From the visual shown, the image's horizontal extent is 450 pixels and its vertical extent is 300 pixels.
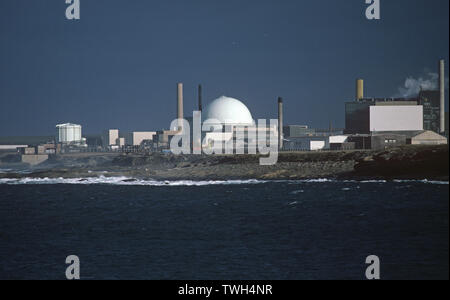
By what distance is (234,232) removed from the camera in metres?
40.2

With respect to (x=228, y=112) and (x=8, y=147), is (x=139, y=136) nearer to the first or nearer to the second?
(x=228, y=112)

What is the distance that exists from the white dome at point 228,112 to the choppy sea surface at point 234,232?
73.7 meters

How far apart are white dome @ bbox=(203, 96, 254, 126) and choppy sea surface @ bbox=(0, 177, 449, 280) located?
73.7 metres

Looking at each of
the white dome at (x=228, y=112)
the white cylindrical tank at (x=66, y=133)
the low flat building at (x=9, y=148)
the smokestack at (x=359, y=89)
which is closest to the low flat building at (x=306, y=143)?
the smokestack at (x=359, y=89)

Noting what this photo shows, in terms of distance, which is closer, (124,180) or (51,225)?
(51,225)

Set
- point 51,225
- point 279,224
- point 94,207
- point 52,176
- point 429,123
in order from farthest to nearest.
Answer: point 429,123 → point 52,176 → point 94,207 → point 51,225 → point 279,224

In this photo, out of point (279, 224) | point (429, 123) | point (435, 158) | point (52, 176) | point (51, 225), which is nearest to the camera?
point (279, 224)

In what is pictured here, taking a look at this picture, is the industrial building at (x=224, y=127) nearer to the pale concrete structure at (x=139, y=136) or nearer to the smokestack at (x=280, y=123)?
the smokestack at (x=280, y=123)

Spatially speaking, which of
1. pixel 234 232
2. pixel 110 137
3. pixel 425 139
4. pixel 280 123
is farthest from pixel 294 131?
pixel 234 232

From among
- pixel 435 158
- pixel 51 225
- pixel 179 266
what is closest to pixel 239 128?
pixel 435 158

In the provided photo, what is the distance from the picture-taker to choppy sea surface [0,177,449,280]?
28.8 meters
